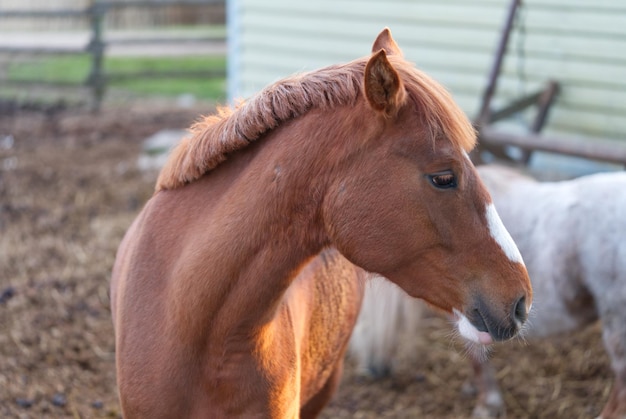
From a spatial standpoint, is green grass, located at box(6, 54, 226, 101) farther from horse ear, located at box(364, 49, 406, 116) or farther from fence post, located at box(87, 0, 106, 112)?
horse ear, located at box(364, 49, 406, 116)

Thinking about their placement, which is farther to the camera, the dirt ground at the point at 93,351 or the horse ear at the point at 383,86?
the dirt ground at the point at 93,351

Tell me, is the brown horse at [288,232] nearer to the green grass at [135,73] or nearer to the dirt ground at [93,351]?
the dirt ground at [93,351]

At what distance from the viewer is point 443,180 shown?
2.01 meters

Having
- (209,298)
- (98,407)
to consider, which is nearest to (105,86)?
(98,407)

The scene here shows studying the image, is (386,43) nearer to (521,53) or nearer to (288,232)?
(288,232)

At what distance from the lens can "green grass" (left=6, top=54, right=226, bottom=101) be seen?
12.3m

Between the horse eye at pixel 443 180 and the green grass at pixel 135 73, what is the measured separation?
9819 mm

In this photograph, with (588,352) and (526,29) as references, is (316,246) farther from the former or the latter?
(526,29)

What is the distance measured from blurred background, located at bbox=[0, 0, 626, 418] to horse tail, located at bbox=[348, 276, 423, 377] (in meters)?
0.16

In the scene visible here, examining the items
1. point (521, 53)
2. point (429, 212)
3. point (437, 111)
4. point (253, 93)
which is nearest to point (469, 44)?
point (521, 53)

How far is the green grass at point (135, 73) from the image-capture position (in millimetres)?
12258

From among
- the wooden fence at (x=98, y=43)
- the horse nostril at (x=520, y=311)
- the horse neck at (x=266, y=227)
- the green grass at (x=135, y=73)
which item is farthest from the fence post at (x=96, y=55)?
the horse nostril at (x=520, y=311)

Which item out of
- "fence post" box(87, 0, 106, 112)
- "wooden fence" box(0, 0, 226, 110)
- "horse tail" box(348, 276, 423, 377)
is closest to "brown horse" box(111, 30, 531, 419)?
"horse tail" box(348, 276, 423, 377)

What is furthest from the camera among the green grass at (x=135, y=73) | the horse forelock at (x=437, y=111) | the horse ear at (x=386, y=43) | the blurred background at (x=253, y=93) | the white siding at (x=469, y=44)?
the green grass at (x=135, y=73)
